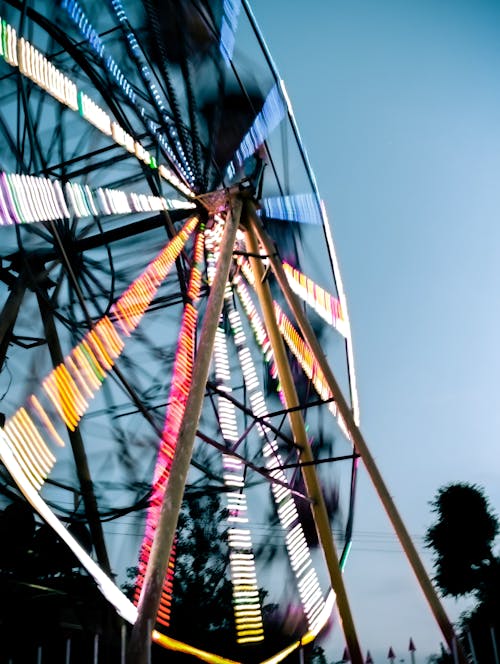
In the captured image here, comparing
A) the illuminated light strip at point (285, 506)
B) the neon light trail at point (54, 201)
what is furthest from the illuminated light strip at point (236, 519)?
the neon light trail at point (54, 201)

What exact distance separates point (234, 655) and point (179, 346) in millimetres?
8630

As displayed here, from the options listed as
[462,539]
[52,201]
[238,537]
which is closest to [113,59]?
[52,201]

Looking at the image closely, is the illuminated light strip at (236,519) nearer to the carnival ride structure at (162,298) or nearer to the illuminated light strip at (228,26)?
the carnival ride structure at (162,298)

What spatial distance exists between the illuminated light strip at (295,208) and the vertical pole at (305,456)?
90cm

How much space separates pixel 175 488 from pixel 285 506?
3.27m

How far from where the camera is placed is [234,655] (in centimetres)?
1330

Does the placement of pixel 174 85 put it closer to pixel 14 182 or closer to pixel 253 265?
pixel 253 265

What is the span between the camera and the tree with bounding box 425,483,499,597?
1828 centimetres

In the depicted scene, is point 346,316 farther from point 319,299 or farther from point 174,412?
point 174,412

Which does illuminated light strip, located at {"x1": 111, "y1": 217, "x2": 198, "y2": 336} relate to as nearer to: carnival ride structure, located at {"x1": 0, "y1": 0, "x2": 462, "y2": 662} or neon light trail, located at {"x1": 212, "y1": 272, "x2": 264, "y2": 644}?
carnival ride structure, located at {"x1": 0, "y1": 0, "x2": 462, "y2": 662}

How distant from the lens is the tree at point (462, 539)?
1828 centimetres

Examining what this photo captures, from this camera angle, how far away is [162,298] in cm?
748

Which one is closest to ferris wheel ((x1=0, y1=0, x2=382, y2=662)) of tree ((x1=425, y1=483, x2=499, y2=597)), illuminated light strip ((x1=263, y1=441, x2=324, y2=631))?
illuminated light strip ((x1=263, y1=441, x2=324, y2=631))

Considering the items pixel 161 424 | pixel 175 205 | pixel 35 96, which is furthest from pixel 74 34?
pixel 161 424
